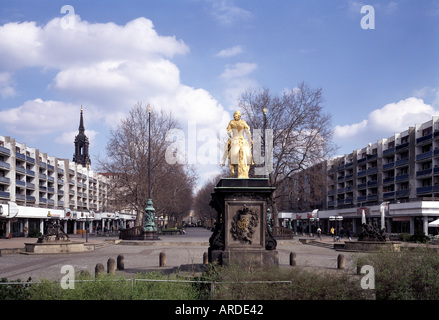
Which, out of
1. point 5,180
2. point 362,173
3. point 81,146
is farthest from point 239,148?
point 81,146

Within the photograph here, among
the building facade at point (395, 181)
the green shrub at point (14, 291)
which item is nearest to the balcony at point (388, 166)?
the building facade at point (395, 181)

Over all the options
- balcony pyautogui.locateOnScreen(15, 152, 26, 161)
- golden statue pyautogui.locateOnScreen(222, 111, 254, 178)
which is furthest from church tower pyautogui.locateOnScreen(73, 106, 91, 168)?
golden statue pyautogui.locateOnScreen(222, 111, 254, 178)

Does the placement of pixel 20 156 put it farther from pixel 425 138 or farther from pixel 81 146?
pixel 425 138

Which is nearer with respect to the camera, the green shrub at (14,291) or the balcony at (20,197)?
the green shrub at (14,291)

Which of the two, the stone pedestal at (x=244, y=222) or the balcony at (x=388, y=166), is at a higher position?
the balcony at (x=388, y=166)

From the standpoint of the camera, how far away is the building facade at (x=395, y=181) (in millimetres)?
54062

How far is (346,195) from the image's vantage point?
275 ft

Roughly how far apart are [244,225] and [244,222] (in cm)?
9

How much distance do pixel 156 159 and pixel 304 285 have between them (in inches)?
1703

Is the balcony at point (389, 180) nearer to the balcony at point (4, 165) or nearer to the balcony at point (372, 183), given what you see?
the balcony at point (372, 183)

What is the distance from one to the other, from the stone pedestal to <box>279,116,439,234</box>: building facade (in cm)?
3415

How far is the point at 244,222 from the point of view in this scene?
11961 mm
